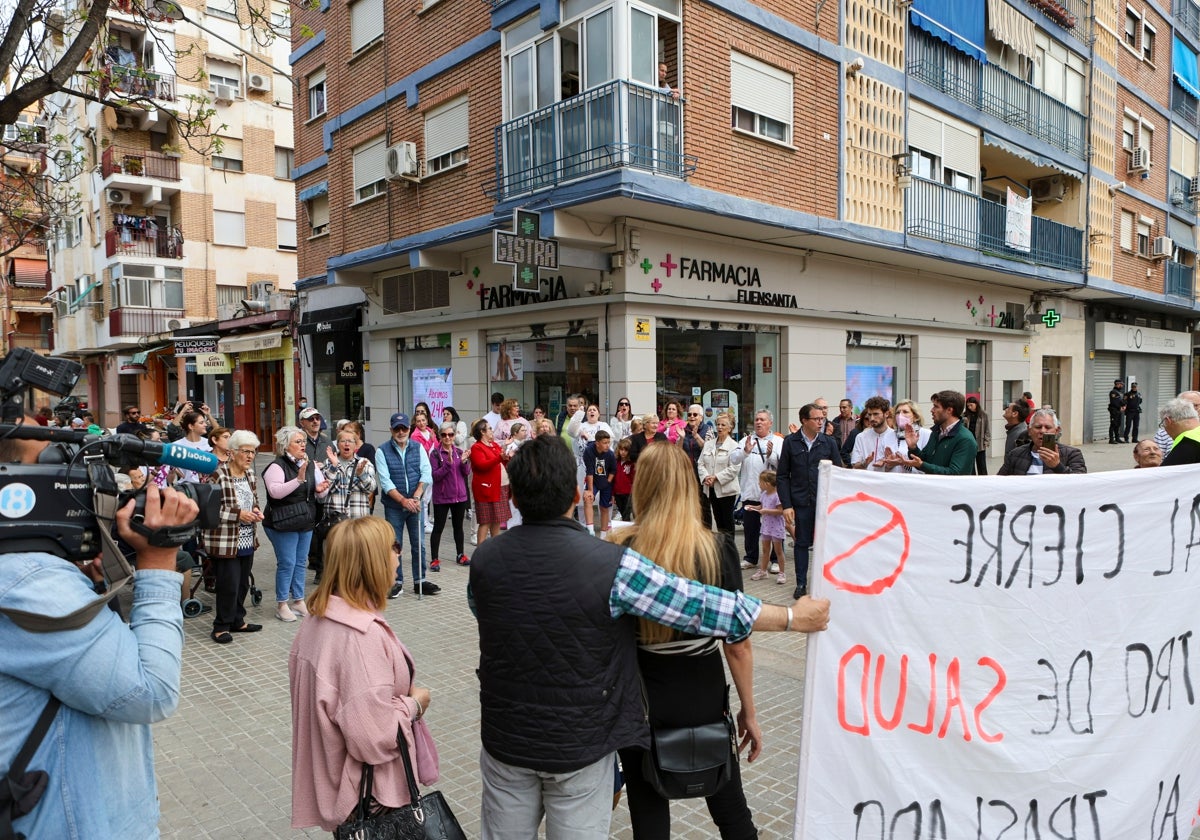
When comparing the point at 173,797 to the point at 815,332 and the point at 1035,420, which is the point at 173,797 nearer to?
the point at 1035,420

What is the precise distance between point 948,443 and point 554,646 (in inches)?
215

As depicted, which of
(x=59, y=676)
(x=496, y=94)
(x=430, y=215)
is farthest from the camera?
(x=430, y=215)

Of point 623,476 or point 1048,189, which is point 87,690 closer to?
point 623,476

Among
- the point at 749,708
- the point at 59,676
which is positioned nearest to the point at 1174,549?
the point at 749,708

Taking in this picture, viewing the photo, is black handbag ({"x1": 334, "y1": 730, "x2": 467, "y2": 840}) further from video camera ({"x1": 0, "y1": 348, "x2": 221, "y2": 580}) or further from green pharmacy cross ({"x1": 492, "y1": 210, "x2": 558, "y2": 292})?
green pharmacy cross ({"x1": 492, "y1": 210, "x2": 558, "y2": 292})

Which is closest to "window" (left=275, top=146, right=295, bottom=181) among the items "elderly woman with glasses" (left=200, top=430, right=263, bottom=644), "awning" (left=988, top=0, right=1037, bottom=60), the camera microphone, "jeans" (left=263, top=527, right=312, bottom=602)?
"awning" (left=988, top=0, right=1037, bottom=60)

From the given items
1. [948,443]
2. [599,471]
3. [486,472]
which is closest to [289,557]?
[486,472]

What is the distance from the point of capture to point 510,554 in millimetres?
2281

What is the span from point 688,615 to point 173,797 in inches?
127

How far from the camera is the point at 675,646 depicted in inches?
98.3

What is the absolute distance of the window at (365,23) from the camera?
1606 centimetres

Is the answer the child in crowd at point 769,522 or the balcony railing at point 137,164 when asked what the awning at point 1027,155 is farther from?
the balcony railing at point 137,164

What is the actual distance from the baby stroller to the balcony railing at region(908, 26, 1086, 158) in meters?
15.0

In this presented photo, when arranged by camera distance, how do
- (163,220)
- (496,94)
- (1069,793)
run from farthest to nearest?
(163,220)
(496,94)
(1069,793)
